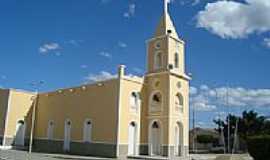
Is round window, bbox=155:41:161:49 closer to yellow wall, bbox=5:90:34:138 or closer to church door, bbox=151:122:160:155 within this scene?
church door, bbox=151:122:160:155

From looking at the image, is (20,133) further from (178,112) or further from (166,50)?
(166,50)

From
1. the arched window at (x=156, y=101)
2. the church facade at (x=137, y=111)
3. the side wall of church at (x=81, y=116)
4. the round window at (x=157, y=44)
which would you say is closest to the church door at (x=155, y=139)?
the church facade at (x=137, y=111)

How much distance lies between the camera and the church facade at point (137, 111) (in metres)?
28.3

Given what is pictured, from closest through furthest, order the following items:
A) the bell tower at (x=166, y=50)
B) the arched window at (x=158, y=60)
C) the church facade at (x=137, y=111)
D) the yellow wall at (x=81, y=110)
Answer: the church facade at (x=137, y=111) < the yellow wall at (x=81, y=110) < the bell tower at (x=166, y=50) < the arched window at (x=158, y=60)

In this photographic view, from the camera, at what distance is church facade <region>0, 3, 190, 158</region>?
28.3 meters

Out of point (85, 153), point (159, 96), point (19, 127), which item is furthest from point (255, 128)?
point (19, 127)

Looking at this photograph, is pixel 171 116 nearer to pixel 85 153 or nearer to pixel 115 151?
pixel 115 151

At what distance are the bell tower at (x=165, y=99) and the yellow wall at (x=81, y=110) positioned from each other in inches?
126

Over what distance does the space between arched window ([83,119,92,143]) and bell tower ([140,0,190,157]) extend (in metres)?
4.83

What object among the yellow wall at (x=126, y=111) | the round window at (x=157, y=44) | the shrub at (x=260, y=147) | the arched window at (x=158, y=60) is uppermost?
the round window at (x=157, y=44)

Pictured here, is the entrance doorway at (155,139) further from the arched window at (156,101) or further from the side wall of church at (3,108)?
the side wall of church at (3,108)

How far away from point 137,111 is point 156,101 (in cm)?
203

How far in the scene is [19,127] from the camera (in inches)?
1526

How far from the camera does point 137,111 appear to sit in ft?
97.1
